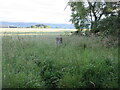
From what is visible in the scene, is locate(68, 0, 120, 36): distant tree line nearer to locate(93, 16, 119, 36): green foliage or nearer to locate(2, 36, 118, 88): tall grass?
locate(93, 16, 119, 36): green foliage

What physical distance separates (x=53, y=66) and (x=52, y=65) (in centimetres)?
3

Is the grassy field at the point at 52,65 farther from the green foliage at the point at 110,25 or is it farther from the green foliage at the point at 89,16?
the green foliage at the point at 89,16

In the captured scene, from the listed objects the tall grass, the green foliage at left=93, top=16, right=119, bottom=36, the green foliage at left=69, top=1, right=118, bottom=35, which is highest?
the green foliage at left=69, top=1, right=118, bottom=35

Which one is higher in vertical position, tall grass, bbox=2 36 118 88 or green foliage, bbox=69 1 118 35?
green foliage, bbox=69 1 118 35

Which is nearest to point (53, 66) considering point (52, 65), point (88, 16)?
point (52, 65)

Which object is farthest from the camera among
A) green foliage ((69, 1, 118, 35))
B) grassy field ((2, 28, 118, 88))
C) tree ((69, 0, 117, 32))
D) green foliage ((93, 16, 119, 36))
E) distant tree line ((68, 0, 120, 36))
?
tree ((69, 0, 117, 32))

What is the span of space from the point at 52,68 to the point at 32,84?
401 mm

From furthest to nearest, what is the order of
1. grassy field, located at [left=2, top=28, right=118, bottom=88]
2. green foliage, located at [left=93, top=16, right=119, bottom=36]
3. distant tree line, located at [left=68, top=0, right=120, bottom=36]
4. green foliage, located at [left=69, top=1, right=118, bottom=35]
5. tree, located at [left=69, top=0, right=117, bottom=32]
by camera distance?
tree, located at [left=69, top=0, right=117, bottom=32] → green foliage, located at [left=69, top=1, right=118, bottom=35] → distant tree line, located at [left=68, top=0, right=120, bottom=36] → green foliage, located at [left=93, top=16, right=119, bottom=36] → grassy field, located at [left=2, top=28, right=118, bottom=88]

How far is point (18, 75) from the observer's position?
2018 millimetres

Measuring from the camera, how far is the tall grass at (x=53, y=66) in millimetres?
2053

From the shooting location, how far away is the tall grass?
205 cm

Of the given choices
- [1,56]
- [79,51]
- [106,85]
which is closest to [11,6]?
[1,56]

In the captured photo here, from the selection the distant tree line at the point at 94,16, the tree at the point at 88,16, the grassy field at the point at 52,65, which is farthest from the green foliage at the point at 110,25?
the grassy field at the point at 52,65

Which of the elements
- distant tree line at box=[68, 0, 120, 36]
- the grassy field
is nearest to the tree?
distant tree line at box=[68, 0, 120, 36]
